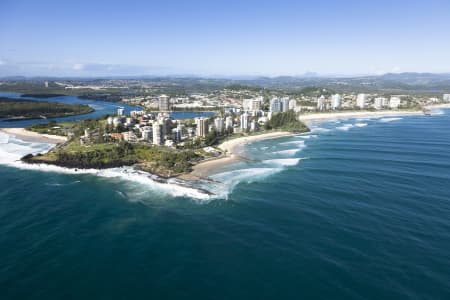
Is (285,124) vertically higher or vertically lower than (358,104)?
lower

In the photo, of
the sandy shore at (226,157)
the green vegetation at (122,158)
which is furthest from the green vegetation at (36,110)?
the sandy shore at (226,157)

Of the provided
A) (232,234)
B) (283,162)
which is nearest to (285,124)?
(283,162)

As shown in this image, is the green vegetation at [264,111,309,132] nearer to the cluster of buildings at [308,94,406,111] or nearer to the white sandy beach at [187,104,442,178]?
the white sandy beach at [187,104,442,178]

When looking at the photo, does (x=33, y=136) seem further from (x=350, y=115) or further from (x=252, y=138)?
(x=350, y=115)

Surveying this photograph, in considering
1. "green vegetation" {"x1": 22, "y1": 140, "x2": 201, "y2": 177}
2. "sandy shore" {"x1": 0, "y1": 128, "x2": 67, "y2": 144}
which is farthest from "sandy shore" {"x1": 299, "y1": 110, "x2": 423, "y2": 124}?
"sandy shore" {"x1": 0, "y1": 128, "x2": 67, "y2": 144}

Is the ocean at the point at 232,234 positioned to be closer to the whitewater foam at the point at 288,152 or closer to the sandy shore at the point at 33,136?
the whitewater foam at the point at 288,152

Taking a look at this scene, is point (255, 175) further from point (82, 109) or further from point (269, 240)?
point (82, 109)
